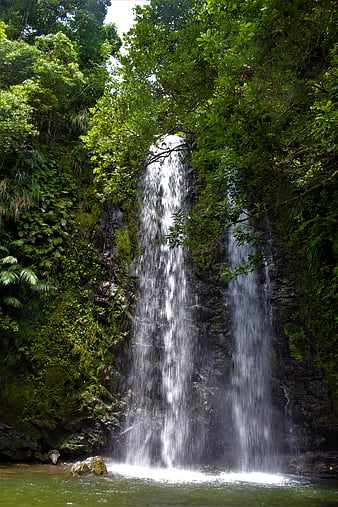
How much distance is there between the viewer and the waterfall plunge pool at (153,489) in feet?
12.8

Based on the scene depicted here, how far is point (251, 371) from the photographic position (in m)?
8.34

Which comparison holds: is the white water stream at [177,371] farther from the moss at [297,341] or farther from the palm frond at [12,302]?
the palm frond at [12,302]

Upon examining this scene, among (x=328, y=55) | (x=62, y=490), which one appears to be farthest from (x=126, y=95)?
(x=62, y=490)

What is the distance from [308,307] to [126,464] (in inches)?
209

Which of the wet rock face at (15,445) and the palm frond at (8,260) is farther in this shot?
the palm frond at (8,260)

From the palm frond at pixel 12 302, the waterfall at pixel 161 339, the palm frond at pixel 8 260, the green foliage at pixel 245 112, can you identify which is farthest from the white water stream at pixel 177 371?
the palm frond at pixel 8 260

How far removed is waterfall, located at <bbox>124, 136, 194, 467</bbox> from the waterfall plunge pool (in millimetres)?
1095

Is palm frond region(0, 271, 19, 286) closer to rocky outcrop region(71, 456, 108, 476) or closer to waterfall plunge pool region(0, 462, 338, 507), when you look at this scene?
waterfall plunge pool region(0, 462, 338, 507)

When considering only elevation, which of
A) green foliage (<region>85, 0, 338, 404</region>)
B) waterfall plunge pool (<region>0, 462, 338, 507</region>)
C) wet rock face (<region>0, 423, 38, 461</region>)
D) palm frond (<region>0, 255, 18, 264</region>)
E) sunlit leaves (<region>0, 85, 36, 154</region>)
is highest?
sunlit leaves (<region>0, 85, 36, 154</region>)

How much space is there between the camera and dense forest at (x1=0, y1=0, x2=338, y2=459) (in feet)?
15.3

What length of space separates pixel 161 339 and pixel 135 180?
3.94 m

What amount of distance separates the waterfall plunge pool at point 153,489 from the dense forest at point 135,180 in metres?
1.62

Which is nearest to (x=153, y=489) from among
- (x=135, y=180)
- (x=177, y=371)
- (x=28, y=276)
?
(x=177, y=371)

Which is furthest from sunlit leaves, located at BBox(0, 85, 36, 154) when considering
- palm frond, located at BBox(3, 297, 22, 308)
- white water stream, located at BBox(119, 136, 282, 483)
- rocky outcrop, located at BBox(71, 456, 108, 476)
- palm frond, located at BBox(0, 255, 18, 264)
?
rocky outcrop, located at BBox(71, 456, 108, 476)
